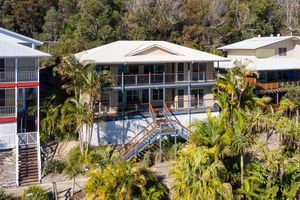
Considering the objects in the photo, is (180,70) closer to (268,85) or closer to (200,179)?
(268,85)

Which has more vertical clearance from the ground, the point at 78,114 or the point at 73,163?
the point at 78,114

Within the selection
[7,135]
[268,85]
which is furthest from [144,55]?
[7,135]

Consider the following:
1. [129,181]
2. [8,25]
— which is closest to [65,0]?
[8,25]

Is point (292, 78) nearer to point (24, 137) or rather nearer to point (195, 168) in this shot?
point (195, 168)

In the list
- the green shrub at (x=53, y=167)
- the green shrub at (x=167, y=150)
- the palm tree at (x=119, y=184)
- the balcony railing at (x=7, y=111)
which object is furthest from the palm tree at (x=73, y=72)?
the green shrub at (x=167, y=150)

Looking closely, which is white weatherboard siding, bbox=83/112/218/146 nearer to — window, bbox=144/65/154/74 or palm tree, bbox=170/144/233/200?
window, bbox=144/65/154/74

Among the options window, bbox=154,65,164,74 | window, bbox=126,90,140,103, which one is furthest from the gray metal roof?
window, bbox=154,65,164,74
